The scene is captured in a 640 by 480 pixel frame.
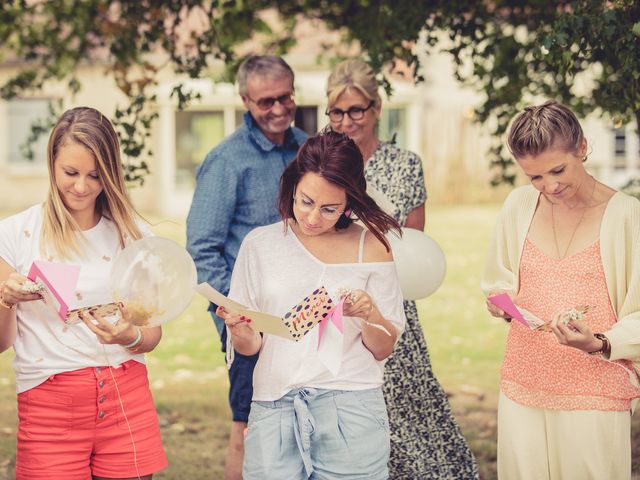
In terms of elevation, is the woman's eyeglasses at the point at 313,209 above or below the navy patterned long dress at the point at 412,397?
above

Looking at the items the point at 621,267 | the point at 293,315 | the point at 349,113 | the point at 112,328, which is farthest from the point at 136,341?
the point at 349,113

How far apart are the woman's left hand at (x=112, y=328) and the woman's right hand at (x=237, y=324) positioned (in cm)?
29

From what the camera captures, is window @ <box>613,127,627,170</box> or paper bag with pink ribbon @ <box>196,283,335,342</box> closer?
paper bag with pink ribbon @ <box>196,283,335,342</box>

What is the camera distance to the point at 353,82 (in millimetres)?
4723

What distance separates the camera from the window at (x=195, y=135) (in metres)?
23.8

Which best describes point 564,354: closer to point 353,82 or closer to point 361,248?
point 361,248

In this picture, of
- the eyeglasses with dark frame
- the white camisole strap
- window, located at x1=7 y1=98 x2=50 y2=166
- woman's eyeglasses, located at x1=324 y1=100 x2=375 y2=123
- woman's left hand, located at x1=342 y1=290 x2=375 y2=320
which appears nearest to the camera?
woman's left hand, located at x1=342 y1=290 x2=375 y2=320

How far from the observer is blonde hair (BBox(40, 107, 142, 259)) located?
343 centimetres

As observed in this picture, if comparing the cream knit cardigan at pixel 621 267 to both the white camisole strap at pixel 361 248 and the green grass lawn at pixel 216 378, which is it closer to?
the white camisole strap at pixel 361 248

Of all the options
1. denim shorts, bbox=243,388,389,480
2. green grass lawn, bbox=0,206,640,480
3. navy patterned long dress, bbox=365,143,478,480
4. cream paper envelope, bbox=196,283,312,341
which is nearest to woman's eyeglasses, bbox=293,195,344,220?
cream paper envelope, bbox=196,283,312,341

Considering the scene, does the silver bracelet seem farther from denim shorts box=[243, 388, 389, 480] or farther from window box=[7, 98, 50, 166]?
window box=[7, 98, 50, 166]

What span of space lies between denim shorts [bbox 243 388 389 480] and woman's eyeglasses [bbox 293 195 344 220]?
57 centimetres

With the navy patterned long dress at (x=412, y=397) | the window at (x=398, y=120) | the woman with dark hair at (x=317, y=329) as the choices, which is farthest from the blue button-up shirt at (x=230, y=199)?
the window at (x=398, y=120)

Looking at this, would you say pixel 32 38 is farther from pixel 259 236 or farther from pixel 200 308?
pixel 200 308
